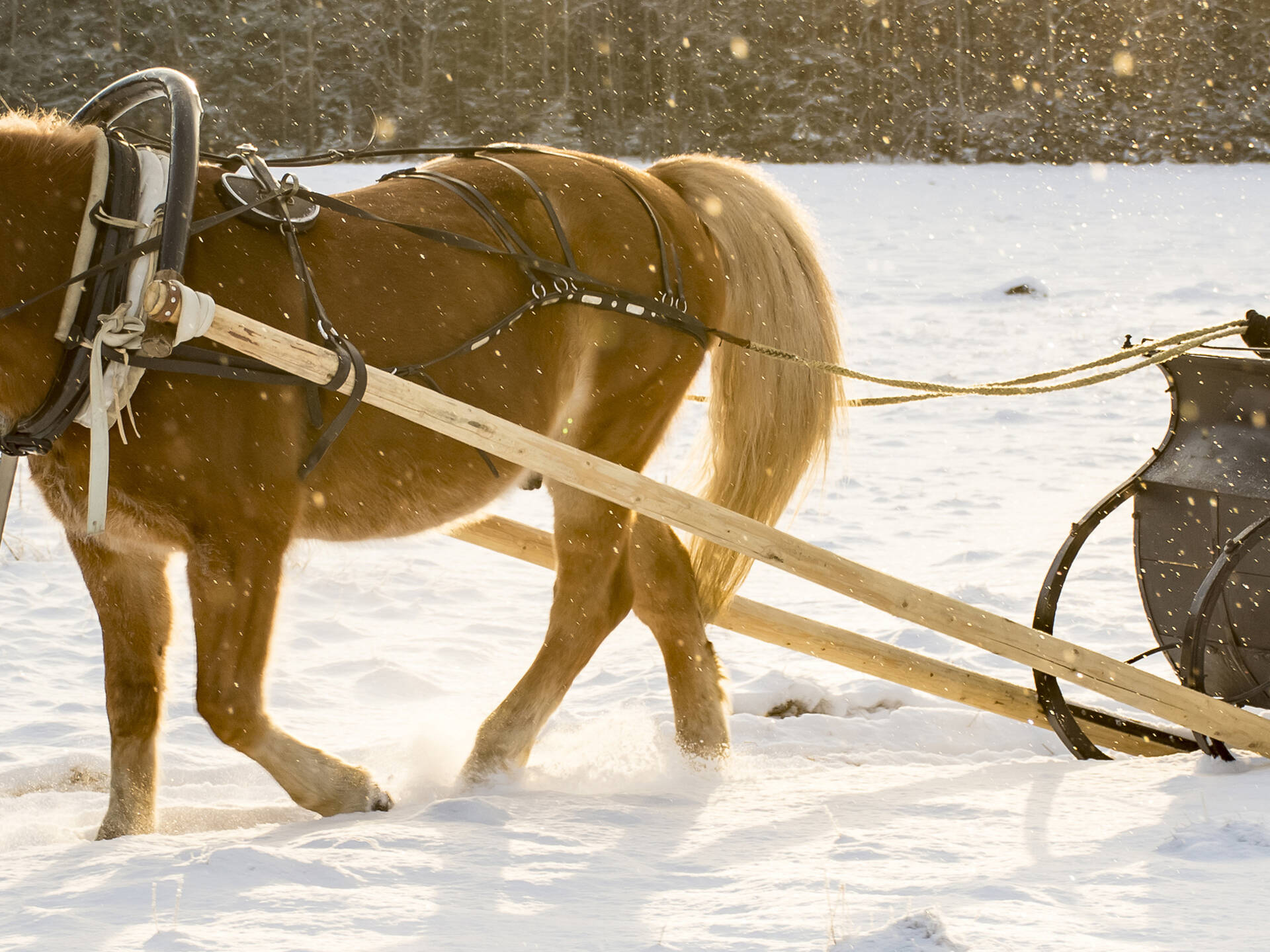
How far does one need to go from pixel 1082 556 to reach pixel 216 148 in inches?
633

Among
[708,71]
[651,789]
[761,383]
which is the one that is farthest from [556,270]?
[708,71]

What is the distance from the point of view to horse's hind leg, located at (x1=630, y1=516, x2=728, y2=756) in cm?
365

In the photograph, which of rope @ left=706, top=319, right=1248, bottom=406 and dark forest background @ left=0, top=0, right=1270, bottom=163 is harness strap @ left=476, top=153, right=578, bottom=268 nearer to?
rope @ left=706, top=319, right=1248, bottom=406

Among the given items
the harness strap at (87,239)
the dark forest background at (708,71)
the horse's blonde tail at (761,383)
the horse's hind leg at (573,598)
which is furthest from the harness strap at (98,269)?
the dark forest background at (708,71)

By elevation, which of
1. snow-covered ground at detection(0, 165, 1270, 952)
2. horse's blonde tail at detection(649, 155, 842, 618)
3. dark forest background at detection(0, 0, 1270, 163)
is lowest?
snow-covered ground at detection(0, 165, 1270, 952)

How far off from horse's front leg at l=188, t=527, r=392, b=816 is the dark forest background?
18.3 metres

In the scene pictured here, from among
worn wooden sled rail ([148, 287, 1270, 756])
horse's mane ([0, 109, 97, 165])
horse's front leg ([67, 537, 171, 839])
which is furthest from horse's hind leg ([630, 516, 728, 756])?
horse's mane ([0, 109, 97, 165])

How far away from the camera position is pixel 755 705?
13.9 ft

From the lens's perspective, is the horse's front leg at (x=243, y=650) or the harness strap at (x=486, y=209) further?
the harness strap at (x=486, y=209)

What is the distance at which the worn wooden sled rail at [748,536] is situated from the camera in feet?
8.16

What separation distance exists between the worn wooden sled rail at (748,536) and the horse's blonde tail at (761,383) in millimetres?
844

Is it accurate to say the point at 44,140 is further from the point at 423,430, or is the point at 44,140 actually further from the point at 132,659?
the point at 132,659

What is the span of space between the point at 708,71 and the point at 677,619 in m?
18.9

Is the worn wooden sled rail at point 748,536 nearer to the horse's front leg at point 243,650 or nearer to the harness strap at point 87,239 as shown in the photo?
the harness strap at point 87,239
